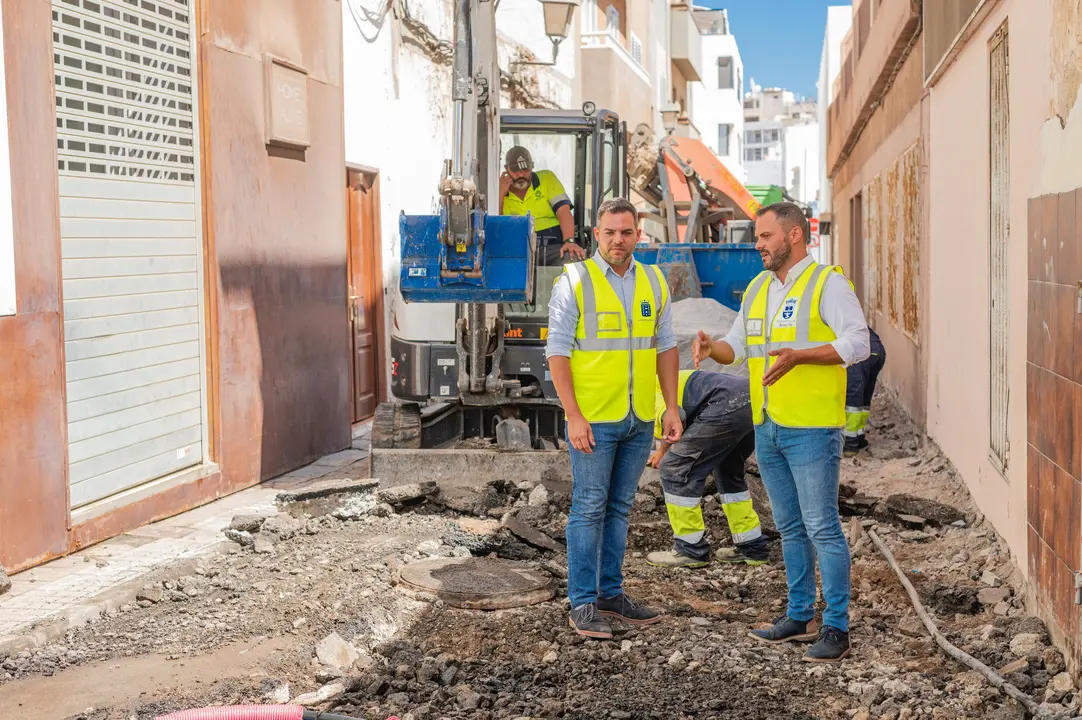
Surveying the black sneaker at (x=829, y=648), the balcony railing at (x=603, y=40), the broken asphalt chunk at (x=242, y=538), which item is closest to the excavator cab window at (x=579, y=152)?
the broken asphalt chunk at (x=242, y=538)

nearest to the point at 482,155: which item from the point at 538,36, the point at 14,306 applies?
the point at 14,306

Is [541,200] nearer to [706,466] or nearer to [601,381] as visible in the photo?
[706,466]

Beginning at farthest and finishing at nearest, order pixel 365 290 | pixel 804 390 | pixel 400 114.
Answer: pixel 400 114 < pixel 365 290 < pixel 804 390

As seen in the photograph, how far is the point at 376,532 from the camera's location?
26.3 feet

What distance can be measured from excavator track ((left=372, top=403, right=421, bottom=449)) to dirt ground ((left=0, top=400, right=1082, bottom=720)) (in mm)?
2051

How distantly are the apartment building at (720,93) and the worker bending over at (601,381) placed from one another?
44862mm

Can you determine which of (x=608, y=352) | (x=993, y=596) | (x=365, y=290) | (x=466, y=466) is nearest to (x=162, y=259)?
(x=466, y=466)

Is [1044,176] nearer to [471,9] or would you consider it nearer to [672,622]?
[672,622]

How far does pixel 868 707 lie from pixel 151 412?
5.44 m

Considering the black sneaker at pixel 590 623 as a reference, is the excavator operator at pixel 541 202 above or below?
above

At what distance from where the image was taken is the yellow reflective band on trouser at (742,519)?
729 cm

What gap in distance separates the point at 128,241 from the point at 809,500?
4.96 meters

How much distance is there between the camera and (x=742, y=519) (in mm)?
7301

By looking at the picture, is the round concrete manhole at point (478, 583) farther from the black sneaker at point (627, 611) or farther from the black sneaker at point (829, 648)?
the black sneaker at point (829, 648)
